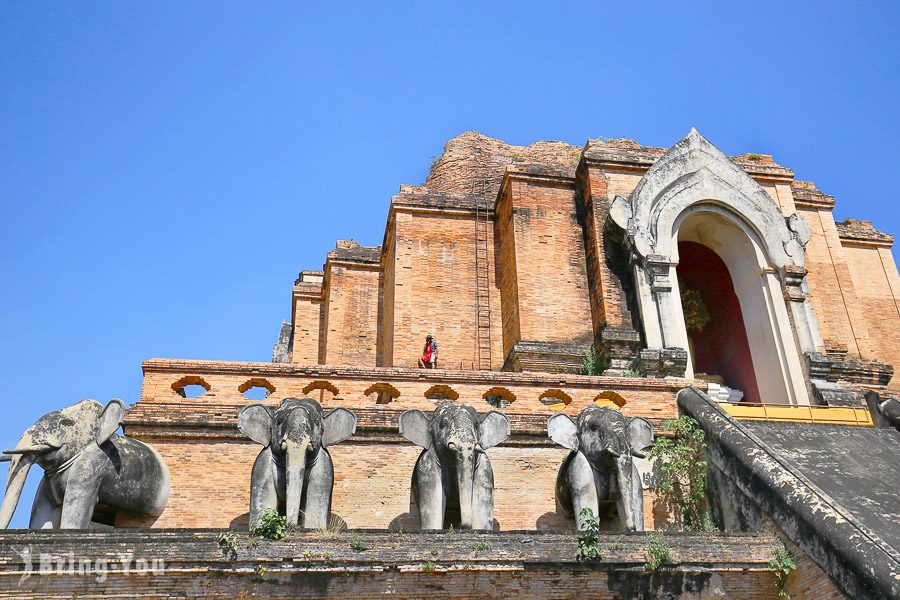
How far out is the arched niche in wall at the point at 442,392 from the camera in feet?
39.5

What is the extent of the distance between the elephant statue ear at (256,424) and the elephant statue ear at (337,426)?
1.90ft

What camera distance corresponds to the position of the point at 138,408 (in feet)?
36.4

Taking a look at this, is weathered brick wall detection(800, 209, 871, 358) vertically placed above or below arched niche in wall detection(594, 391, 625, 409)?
above

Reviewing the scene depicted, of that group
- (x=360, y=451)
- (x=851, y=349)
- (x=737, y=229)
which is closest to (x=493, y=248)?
(x=737, y=229)

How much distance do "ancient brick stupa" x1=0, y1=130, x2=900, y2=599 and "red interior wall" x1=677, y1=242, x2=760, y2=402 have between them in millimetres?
55

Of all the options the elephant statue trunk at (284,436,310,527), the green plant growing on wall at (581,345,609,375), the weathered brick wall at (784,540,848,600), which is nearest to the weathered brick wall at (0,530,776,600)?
the weathered brick wall at (784,540,848,600)

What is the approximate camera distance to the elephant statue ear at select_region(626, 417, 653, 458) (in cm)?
973

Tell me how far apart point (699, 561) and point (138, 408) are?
6800mm

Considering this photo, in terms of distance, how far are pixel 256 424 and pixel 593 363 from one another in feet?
24.9

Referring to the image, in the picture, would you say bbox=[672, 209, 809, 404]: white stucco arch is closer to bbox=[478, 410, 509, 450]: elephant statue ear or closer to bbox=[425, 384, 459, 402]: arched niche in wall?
bbox=[425, 384, 459, 402]: arched niche in wall

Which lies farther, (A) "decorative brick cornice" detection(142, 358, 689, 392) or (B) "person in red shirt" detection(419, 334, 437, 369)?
(B) "person in red shirt" detection(419, 334, 437, 369)

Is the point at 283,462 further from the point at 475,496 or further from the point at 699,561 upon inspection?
the point at 699,561

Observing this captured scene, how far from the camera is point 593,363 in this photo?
15492mm

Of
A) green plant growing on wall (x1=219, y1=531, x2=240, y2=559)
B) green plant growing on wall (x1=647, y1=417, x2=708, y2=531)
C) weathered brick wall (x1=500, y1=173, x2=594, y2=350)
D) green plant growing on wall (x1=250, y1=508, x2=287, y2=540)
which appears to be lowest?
green plant growing on wall (x1=219, y1=531, x2=240, y2=559)
